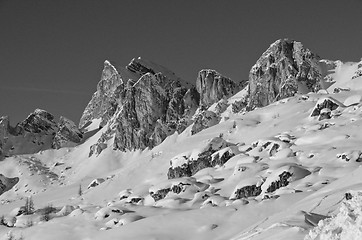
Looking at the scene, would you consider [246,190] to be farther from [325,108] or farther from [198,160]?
[325,108]

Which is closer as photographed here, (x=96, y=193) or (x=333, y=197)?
(x=333, y=197)

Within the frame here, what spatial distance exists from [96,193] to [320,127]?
76784 millimetres

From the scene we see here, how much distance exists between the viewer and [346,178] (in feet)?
184

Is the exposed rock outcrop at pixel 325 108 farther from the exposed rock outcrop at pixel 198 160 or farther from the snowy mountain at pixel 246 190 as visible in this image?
the exposed rock outcrop at pixel 198 160

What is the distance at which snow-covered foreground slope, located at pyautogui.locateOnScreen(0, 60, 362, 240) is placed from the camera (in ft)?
164

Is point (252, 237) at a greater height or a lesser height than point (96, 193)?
lesser

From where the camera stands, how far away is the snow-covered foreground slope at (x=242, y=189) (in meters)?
50.1

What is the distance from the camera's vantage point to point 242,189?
88.8 m

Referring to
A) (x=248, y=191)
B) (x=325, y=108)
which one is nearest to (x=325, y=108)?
(x=325, y=108)

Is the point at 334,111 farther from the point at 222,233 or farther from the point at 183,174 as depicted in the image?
the point at 222,233

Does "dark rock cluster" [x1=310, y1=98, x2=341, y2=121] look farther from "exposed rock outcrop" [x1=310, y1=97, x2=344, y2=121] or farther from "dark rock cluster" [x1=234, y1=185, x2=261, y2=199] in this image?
"dark rock cluster" [x1=234, y1=185, x2=261, y2=199]

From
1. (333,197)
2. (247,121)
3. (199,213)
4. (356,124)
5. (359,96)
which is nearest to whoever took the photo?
(333,197)

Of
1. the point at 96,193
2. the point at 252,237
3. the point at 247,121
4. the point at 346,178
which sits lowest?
the point at 252,237

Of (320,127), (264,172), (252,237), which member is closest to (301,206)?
(252,237)
